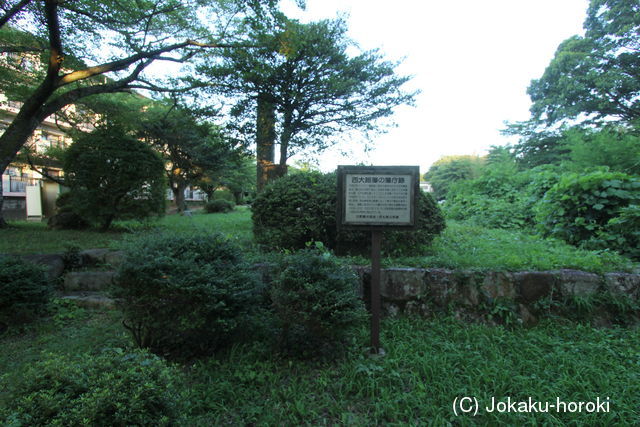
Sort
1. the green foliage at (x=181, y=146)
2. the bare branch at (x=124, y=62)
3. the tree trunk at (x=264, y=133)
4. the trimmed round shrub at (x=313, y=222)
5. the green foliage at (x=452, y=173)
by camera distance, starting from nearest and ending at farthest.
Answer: the trimmed round shrub at (x=313, y=222) < the bare branch at (x=124, y=62) < the tree trunk at (x=264, y=133) < the green foliage at (x=181, y=146) < the green foliage at (x=452, y=173)

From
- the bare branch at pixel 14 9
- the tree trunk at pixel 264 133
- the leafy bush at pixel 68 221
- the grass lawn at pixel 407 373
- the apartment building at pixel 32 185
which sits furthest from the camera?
the apartment building at pixel 32 185

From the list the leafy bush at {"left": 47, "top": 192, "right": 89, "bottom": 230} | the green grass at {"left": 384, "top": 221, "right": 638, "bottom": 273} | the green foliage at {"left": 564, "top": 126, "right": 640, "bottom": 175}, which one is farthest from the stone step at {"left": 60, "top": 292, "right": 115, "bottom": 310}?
the green foliage at {"left": 564, "top": 126, "right": 640, "bottom": 175}

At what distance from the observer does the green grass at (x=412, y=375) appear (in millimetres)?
1896

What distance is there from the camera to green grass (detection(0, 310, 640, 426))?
1.90m

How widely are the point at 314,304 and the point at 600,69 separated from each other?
20765 mm

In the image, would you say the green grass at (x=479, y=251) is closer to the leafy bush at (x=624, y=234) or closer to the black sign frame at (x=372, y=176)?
the leafy bush at (x=624, y=234)

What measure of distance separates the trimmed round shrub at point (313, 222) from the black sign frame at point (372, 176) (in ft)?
4.08

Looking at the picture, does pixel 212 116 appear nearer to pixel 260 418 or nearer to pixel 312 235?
pixel 312 235

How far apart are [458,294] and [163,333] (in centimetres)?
277

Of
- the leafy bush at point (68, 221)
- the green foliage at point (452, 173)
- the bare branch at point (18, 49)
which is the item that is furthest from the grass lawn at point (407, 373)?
the green foliage at point (452, 173)

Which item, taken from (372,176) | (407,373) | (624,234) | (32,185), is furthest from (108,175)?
(32,185)

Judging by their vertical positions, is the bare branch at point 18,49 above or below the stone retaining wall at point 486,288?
above

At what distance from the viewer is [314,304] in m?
2.26

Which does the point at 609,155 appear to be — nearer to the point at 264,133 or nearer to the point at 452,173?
the point at 264,133
